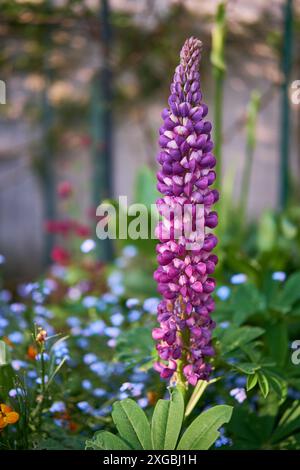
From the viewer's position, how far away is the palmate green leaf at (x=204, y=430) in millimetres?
1350

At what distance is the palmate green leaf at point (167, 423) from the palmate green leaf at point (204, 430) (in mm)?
26

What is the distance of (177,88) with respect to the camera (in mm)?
1372

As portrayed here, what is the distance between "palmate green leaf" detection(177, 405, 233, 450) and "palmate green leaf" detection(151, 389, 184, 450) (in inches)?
1.0

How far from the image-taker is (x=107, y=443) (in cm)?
134

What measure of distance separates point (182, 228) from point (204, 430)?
427 mm

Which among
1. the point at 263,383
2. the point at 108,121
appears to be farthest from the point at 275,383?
the point at 108,121

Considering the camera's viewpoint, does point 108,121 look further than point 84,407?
Yes

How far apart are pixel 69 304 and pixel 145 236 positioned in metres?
0.44

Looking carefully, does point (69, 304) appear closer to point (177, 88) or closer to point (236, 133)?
point (177, 88)

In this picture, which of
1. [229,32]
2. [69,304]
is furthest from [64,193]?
[229,32]

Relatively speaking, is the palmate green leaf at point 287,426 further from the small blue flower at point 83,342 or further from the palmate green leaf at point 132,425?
the small blue flower at point 83,342

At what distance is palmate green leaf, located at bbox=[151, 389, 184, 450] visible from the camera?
135 centimetres

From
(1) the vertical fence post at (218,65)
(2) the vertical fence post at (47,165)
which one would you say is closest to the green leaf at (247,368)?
(1) the vertical fence post at (218,65)

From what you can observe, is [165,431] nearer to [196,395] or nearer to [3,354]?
[196,395]
